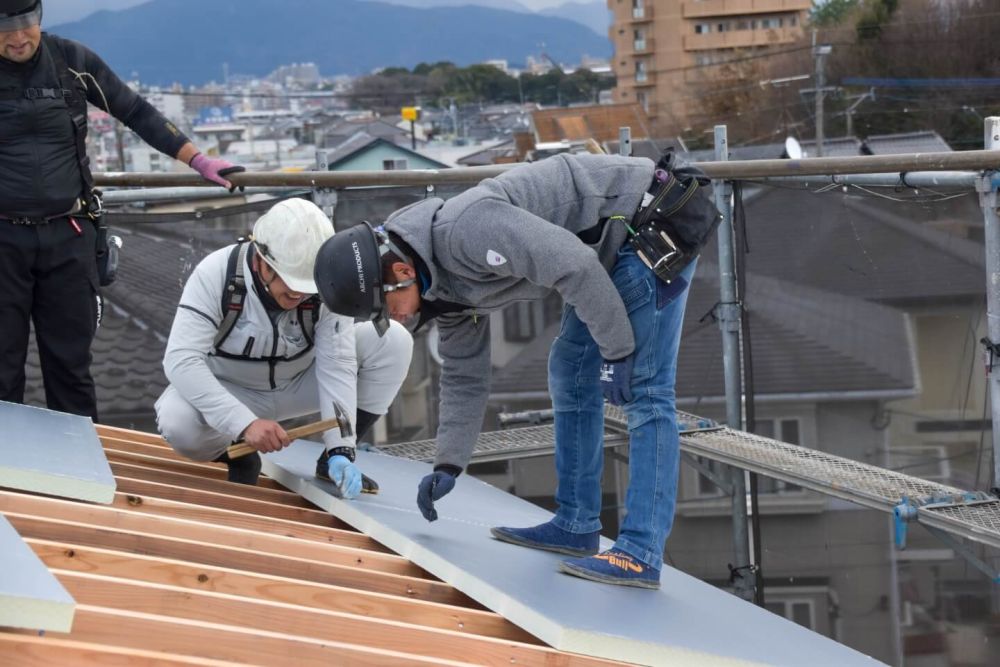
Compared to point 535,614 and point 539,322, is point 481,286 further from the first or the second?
point 539,322

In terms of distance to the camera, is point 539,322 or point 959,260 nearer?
point 959,260

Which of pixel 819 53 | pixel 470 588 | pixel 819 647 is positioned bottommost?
pixel 819 647

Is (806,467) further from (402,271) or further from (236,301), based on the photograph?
(402,271)

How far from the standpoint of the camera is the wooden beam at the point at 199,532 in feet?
9.73

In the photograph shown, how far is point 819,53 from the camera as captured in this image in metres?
26.4

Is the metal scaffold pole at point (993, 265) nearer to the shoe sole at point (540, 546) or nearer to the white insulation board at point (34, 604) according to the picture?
the shoe sole at point (540, 546)

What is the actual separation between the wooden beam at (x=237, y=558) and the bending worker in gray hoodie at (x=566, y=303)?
1.11ft

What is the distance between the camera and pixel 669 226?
3133 millimetres

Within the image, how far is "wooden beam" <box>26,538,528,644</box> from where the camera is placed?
2592 millimetres

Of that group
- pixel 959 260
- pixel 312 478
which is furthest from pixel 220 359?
pixel 959 260

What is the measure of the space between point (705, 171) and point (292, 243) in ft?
5.89

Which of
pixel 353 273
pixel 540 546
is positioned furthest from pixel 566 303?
pixel 540 546

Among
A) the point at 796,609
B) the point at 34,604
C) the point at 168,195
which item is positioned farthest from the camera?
the point at 796,609

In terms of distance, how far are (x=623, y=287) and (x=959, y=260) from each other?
2.55 metres
